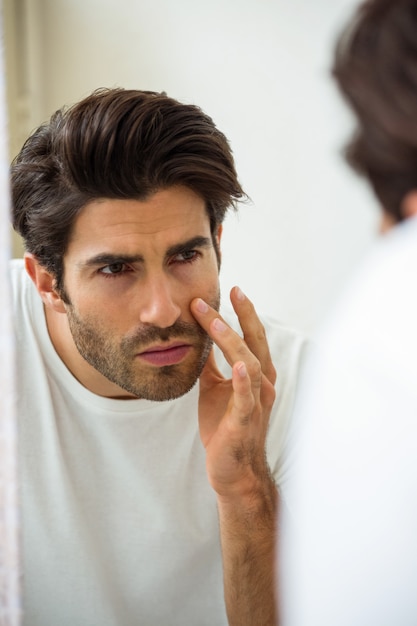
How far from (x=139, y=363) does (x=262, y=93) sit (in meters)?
0.40

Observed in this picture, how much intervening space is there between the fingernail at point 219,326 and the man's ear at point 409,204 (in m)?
0.41

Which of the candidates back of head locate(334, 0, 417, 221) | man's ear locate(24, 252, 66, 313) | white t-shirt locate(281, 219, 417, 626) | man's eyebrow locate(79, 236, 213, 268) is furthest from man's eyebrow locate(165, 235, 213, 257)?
back of head locate(334, 0, 417, 221)

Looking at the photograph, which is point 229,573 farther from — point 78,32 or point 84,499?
point 78,32

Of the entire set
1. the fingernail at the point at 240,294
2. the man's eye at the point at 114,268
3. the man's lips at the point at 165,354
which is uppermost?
the man's eye at the point at 114,268

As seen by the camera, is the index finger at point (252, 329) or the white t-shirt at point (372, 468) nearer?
the white t-shirt at point (372, 468)

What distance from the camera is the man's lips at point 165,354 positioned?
3.32ft

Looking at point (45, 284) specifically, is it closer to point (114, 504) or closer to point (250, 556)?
point (114, 504)

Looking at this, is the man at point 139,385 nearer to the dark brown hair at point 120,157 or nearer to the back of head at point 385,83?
the dark brown hair at point 120,157

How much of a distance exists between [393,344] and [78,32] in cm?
56

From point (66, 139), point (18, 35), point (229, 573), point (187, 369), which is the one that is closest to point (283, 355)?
point (187, 369)

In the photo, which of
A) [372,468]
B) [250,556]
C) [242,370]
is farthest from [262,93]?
[250,556]

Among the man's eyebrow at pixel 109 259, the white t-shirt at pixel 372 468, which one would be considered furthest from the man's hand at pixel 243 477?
the white t-shirt at pixel 372 468

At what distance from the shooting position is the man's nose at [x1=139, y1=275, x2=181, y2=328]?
0.97 metres

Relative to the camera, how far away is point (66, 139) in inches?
39.0
